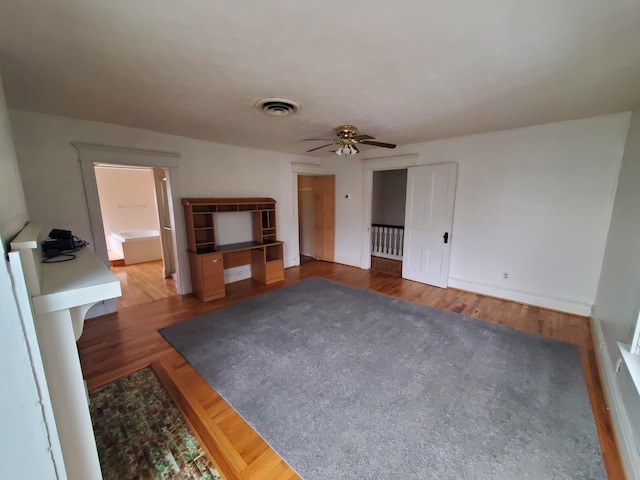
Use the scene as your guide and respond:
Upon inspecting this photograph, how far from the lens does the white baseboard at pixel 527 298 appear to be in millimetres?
3324

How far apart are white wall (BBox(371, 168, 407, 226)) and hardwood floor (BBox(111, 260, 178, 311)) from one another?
514 centimetres

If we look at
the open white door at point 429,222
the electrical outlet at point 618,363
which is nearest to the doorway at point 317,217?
the open white door at point 429,222

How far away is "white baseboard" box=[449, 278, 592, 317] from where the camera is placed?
3324mm

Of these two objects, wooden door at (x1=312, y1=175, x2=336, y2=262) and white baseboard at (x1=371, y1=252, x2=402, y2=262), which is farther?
white baseboard at (x1=371, y1=252, x2=402, y2=262)

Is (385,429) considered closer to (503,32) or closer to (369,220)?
(503,32)

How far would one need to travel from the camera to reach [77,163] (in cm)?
305

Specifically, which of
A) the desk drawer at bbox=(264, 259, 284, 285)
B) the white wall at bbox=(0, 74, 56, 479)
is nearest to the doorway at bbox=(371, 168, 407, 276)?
the desk drawer at bbox=(264, 259, 284, 285)

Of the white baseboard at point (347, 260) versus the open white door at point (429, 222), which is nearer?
the open white door at point (429, 222)

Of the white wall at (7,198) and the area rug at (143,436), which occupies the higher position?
the white wall at (7,198)

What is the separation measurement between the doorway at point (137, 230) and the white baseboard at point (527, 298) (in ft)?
15.6

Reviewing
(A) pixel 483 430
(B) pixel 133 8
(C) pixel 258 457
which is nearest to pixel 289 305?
(C) pixel 258 457

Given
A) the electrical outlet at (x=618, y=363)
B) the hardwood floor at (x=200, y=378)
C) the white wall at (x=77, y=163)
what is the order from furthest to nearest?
the white wall at (x=77, y=163) < the electrical outlet at (x=618, y=363) < the hardwood floor at (x=200, y=378)

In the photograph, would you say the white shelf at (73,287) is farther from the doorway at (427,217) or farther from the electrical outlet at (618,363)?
the doorway at (427,217)

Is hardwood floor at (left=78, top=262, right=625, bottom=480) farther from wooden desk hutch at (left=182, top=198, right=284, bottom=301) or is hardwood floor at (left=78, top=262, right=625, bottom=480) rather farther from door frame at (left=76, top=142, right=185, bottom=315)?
door frame at (left=76, top=142, right=185, bottom=315)
